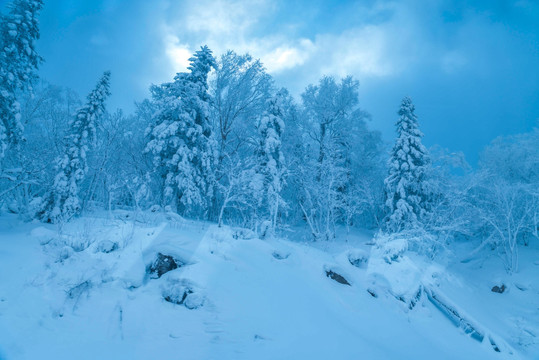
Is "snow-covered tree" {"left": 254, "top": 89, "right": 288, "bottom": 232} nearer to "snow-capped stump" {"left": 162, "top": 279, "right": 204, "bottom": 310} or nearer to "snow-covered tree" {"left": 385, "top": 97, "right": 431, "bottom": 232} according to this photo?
"snow-covered tree" {"left": 385, "top": 97, "right": 431, "bottom": 232}

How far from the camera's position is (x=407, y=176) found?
19625 mm

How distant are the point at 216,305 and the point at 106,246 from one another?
345cm

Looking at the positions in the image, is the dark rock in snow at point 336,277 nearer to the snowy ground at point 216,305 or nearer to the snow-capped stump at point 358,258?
the snowy ground at point 216,305

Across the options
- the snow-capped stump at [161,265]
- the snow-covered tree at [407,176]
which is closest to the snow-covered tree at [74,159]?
the snow-capped stump at [161,265]

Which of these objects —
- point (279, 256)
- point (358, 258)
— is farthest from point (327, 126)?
point (279, 256)

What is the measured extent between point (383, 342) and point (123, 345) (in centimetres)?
506

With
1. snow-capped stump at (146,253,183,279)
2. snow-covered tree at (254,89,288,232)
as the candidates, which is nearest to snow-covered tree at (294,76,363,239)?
snow-covered tree at (254,89,288,232)

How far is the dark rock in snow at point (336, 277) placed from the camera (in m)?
7.76

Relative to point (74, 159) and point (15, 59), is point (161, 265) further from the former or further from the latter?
point (74, 159)

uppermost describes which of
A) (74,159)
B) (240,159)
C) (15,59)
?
(15,59)

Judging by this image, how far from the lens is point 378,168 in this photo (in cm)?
2658

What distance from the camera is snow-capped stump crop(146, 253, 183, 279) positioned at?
235 inches

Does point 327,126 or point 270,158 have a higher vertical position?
point 327,126

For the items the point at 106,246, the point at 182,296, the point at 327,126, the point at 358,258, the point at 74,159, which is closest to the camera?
the point at 182,296
